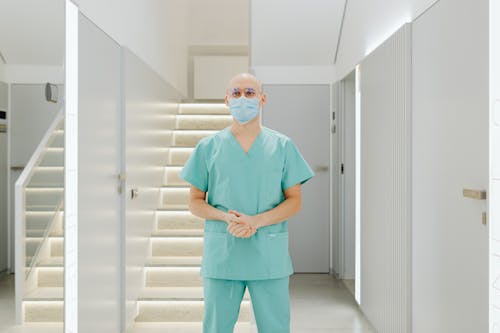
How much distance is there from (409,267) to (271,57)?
2954 mm

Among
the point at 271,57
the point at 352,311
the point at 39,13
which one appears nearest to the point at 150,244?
the point at 352,311

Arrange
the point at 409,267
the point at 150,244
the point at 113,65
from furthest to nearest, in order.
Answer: the point at 150,244
the point at 113,65
the point at 409,267

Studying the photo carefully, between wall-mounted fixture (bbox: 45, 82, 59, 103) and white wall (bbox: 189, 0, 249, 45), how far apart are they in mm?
6584

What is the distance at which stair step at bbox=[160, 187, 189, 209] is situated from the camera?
205 inches

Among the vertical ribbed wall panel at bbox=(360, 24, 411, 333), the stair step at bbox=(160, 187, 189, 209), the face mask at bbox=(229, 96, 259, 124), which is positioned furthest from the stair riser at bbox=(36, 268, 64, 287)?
the stair step at bbox=(160, 187, 189, 209)

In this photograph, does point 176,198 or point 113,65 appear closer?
point 113,65

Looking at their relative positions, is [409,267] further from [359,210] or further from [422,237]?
[359,210]

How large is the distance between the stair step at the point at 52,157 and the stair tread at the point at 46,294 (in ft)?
1.52

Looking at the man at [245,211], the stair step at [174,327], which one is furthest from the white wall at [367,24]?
the stair step at [174,327]

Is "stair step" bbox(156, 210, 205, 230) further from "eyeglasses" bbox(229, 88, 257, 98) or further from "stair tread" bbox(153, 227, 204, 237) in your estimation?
"eyeglasses" bbox(229, 88, 257, 98)

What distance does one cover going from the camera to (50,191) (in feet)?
7.40

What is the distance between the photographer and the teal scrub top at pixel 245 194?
6.91 ft

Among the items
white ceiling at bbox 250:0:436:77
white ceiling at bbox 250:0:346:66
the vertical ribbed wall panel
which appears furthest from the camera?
white ceiling at bbox 250:0:346:66

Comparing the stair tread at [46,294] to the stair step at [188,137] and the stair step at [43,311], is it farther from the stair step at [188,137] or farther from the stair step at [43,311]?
the stair step at [188,137]
